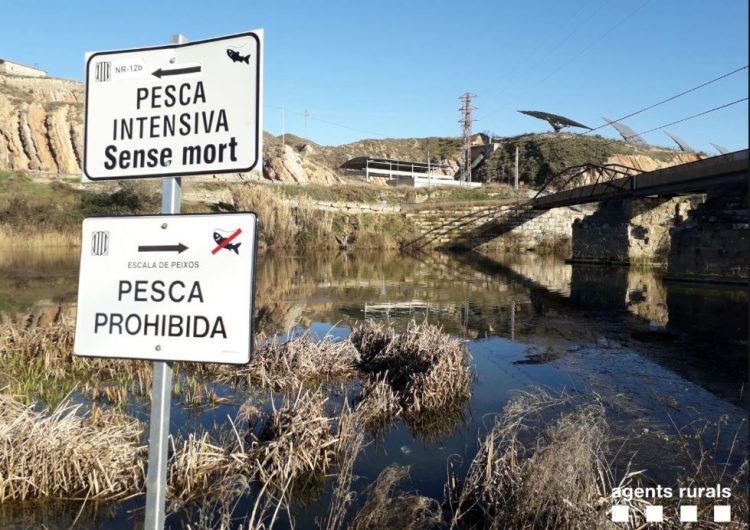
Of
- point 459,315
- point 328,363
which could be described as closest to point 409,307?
point 459,315

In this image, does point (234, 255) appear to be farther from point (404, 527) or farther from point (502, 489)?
point (502, 489)

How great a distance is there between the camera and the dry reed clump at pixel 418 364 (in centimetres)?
692

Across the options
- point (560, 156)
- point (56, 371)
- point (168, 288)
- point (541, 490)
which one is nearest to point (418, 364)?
point (541, 490)

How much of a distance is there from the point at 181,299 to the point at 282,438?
3.29 meters

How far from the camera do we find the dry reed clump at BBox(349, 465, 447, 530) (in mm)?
3844

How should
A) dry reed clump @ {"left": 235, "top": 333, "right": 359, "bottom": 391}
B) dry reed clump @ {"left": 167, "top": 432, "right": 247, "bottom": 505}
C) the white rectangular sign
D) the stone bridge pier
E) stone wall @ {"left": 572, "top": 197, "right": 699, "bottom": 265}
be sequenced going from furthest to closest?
stone wall @ {"left": 572, "top": 197, "right": 699, "bottom": 265}
the stone bridge pier
dry reed clump @ {"left": 235, "top": 333, "right": 359, "bottom": 391}
dry reed clump @ {"left": 167, "top": 432, "right": 247, "bottom": 505}
the white rectangular sign

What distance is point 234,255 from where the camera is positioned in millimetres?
1920

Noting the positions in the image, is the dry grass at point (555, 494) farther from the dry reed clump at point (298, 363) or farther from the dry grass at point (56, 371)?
the dry grass at point (56, 371)

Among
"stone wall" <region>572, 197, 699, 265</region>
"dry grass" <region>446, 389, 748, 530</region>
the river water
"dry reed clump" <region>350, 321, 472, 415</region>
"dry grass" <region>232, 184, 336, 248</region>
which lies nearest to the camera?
"dry grass" <region>446, 389, 748, 530</region>

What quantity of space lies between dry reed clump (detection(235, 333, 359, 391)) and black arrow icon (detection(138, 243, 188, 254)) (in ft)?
18.6

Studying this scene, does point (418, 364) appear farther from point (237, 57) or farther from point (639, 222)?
point (639, 222)

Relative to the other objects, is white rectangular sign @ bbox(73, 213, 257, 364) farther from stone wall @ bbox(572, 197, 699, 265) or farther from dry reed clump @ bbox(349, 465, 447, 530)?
stone wall @ bbox(572, 197, 699, 265)

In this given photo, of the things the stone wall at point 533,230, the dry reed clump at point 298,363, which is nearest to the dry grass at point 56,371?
the dry reed clump at point 298,363

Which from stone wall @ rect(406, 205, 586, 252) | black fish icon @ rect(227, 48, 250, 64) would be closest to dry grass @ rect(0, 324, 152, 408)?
black fish icon @ rect(227, 48, 250, 64)
